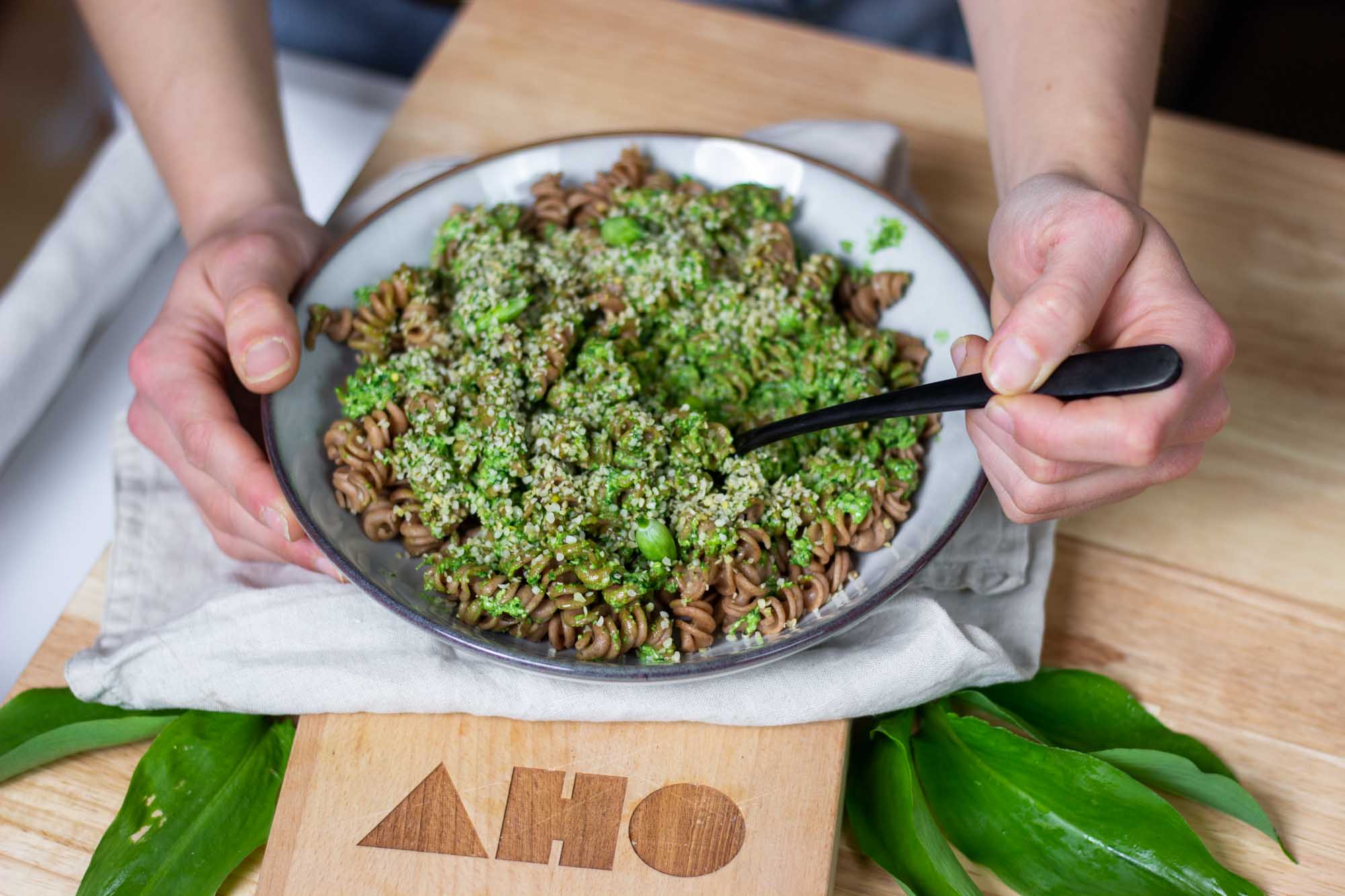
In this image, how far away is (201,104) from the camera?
1.91 m

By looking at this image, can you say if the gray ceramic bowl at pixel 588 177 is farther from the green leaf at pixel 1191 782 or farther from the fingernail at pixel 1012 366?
the green leaf at pixel 1191 782

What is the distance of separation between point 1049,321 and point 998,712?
60cm

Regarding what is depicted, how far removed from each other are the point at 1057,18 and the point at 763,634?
1.04 meters

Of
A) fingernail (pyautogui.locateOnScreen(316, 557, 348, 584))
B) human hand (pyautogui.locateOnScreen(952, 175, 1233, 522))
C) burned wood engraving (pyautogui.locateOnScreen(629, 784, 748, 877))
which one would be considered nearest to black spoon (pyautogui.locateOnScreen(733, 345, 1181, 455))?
human hand (pyautogui.locateOnScreen(952, 175, 1233, 522))

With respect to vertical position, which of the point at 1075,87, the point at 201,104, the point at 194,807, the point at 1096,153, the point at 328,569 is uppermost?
the point at 1075,87

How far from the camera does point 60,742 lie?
1516mm

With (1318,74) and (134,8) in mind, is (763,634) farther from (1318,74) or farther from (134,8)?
(1318,74)

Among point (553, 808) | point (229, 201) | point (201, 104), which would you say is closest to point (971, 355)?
point (553, 808)

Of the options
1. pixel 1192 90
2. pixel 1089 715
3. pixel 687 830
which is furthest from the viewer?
pixel 1192 90

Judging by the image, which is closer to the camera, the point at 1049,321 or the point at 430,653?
the point at 1049,321

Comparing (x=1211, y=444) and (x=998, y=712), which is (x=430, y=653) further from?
(x=1211, y=444)

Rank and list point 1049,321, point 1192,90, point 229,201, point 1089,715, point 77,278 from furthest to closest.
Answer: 1. point 1192,90
2. point 77,278
3. point 229,201
4. point 1089,715
5. point 1049,321

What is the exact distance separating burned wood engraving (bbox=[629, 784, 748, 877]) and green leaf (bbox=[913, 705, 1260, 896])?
29cm

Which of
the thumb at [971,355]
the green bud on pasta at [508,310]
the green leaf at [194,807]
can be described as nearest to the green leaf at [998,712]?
the thumb at [971,355]
